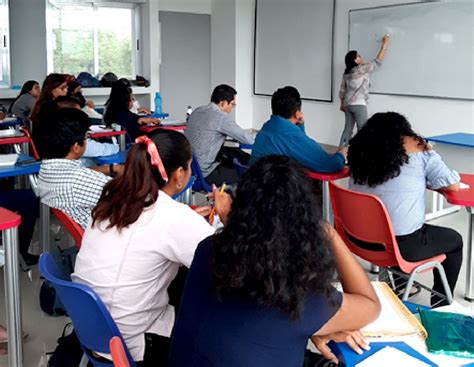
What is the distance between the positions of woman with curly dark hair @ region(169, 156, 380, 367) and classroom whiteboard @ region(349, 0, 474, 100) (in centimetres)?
588

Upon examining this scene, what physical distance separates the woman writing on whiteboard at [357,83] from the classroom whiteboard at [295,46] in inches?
31.9

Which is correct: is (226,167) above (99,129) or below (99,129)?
below

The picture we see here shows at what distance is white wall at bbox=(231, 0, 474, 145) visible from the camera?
6.73m

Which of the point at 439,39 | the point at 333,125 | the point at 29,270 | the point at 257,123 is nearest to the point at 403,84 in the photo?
the point at 439,39

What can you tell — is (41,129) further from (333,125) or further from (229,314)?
(333,125)

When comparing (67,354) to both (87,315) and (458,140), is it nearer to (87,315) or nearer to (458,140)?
(87,315)

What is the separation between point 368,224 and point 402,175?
12.3 inches

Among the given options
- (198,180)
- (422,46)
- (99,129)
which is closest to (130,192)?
(198,180)

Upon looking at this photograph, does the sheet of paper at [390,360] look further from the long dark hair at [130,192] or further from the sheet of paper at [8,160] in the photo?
the sheet of paper at [8,160]

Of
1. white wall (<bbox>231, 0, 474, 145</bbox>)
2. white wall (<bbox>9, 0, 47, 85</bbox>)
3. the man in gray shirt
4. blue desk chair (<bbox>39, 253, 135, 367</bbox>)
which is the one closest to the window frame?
white wall (<bbox>9, 0, 47, 85</bbox>)

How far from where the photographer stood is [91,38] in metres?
9.51

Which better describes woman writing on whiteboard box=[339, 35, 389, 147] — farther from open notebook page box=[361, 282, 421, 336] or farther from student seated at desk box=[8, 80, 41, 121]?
open notebook page box=[361, 282, 421, 336]

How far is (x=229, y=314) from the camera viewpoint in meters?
1.22

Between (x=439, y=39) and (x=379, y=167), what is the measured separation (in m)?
4.65
